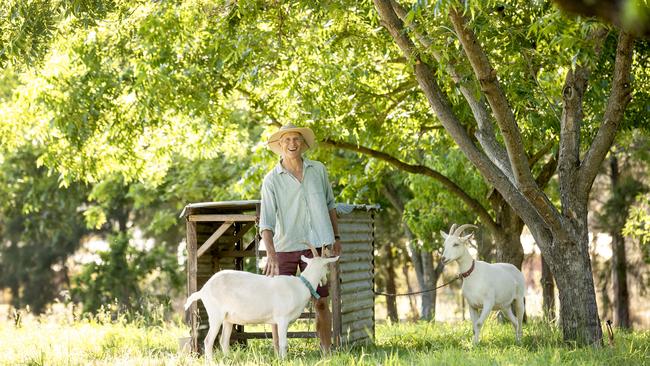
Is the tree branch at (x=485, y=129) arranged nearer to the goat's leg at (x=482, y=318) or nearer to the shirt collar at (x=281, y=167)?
the goat's leg at (x=482, y=318)

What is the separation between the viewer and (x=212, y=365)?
790cm

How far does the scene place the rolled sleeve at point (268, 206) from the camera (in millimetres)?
8695

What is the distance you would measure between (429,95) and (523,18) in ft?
5.33

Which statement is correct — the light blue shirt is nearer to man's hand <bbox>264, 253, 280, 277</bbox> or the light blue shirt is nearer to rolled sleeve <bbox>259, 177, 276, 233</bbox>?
rolled sleeve <bbox>259, 177, 276, 233</bbox>

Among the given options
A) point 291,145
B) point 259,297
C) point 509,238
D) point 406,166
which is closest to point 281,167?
point 291,145

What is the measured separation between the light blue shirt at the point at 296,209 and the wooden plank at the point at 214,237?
1.38 meters

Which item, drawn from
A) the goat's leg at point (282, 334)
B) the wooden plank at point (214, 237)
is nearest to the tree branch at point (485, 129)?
the wooden plank at point (214, 237)

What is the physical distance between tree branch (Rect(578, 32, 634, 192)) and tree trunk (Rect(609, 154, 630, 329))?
16.0 meters

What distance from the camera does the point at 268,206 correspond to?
28.8 feet

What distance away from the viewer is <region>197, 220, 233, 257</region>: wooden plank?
400 inches

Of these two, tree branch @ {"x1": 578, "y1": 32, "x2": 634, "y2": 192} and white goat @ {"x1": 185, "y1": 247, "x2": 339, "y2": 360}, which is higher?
tree branch @ {"x1": 578, "y1": 32, "x2": 634, "y2": 192}

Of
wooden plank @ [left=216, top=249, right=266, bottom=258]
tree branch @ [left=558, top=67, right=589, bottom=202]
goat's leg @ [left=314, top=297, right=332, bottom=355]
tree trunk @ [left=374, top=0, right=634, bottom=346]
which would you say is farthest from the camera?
wooden plank @ [left=216, top=249, right=266, bottom=258]

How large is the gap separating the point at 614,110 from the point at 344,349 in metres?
3.66

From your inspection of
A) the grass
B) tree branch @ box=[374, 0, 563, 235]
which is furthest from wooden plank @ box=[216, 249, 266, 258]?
tree branch @ box=[374, 0, 563, 235]
